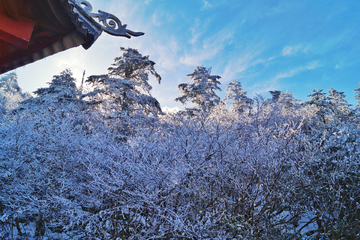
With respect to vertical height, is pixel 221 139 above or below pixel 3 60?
above

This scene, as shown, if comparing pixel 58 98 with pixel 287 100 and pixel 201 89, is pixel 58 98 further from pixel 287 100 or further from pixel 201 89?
pixel 287 100

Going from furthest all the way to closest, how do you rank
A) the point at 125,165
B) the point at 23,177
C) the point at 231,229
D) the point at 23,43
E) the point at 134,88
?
the point at 134,88, the point at 23,177, the point at 125,165, the point at 231,229, the point at 23,43

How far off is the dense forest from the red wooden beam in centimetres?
286

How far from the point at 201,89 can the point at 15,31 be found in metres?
15.1

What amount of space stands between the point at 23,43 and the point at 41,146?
5180 millimetres

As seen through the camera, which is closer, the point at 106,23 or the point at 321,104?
the point at 106,23

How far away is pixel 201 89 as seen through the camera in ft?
53.1

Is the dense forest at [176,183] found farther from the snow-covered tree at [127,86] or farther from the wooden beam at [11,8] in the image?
the wooden beam at [11,8]

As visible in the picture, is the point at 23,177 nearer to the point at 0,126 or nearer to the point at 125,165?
→ the point at 0,126

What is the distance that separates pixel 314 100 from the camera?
17.5 metres

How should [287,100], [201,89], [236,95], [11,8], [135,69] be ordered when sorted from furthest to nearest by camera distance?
[287,100] → [236,95] → [201,89] → [135,69] → [11,8]

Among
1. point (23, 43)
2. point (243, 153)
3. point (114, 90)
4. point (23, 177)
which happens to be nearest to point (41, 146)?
point (23, 177)

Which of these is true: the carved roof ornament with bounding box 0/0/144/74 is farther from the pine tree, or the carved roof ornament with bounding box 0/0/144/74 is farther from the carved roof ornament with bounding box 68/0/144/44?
the pine tree

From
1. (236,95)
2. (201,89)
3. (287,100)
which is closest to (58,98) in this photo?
(201,89)
